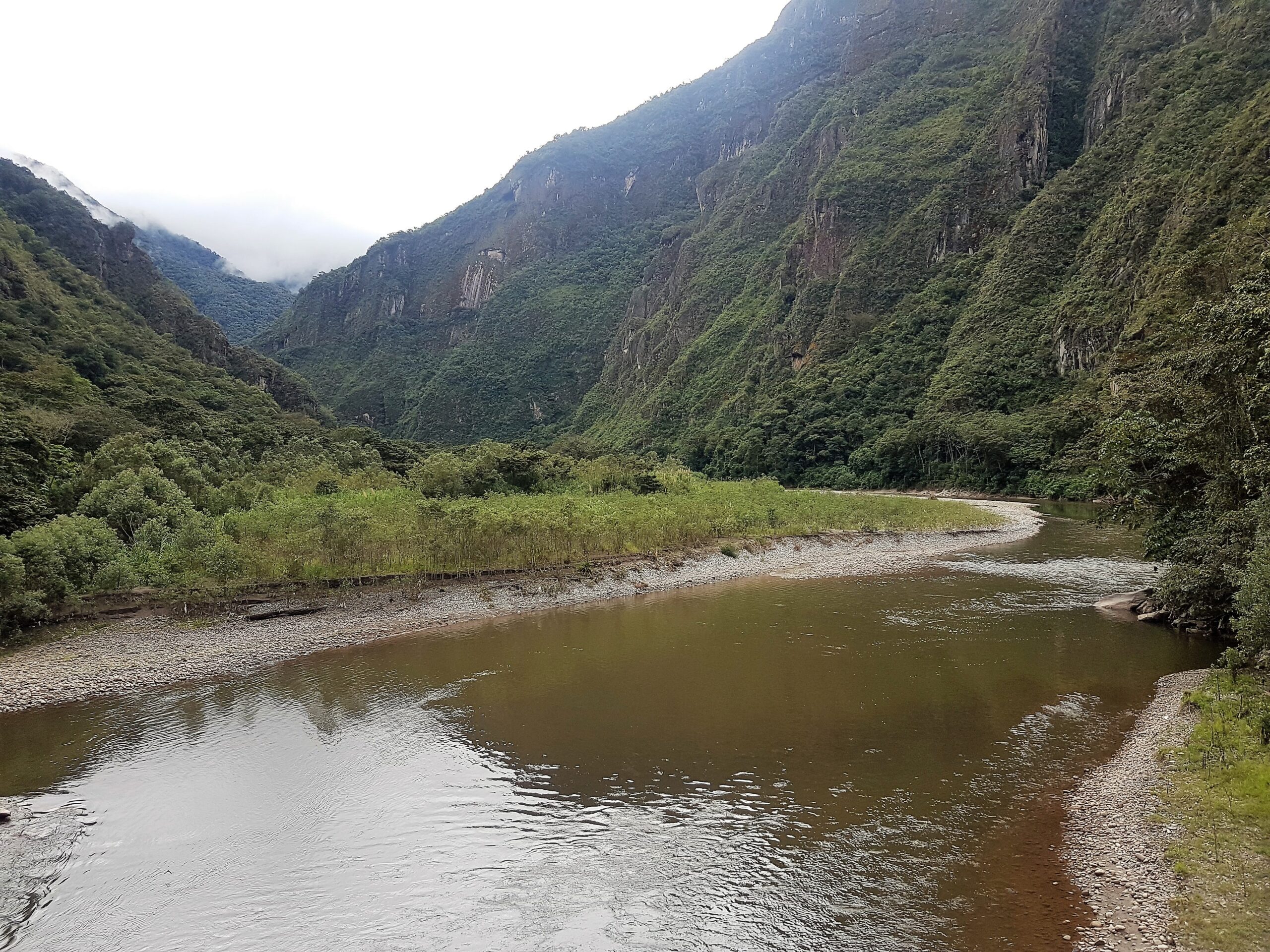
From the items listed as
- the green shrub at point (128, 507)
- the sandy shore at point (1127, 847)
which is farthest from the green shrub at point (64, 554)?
the sandy shore at point (1127, 847)

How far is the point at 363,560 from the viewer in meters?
26.9

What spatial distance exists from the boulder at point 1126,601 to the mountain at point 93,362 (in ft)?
119

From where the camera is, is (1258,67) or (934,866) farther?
(1258,67)

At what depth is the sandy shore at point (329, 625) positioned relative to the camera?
1769 cm

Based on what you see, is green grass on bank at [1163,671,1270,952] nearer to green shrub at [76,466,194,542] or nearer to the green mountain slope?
green shrub at [76,466,194,542]

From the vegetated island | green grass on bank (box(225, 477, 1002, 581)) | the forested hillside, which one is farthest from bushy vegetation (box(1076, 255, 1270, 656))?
green grass on bank (box(225, 477, 1002, 581))

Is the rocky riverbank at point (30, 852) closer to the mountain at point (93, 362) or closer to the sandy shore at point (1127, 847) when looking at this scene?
the sandy shore at point (1127, 847)

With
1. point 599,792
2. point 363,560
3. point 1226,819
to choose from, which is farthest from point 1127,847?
point 363,560

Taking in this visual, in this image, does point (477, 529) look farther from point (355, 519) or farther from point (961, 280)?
point (961, 280)

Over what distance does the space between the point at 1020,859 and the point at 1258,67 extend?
107 meters

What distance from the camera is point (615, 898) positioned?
8570 mm

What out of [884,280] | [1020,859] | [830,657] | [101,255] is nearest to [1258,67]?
[884,280]

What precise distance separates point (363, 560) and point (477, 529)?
4661 millimetres

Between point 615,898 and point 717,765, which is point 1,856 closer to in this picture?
point 615,898
